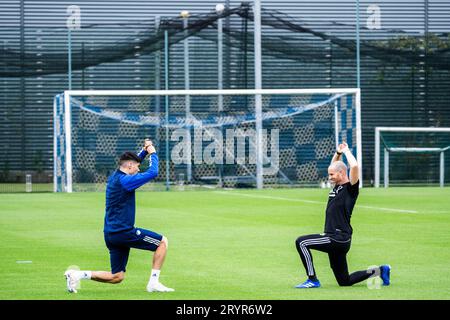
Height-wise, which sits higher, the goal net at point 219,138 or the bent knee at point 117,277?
A: the goal net at point 219,138

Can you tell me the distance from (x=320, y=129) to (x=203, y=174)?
471 centimetres

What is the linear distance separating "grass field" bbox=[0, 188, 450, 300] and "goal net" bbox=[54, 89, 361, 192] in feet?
24.7

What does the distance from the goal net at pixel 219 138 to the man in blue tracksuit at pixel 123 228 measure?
24.7 meters

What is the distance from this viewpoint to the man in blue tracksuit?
11.1m

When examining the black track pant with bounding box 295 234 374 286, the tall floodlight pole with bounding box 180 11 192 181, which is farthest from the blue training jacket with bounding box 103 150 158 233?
the tall floodlight pole with bounding box 180 11 192 181

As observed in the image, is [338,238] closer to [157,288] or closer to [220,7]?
[157,288]

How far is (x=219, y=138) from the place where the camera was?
122 feet

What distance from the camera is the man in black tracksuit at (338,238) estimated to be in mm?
11531

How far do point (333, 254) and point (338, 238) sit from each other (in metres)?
0.21

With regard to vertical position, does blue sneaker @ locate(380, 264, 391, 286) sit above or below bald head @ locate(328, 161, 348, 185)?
below

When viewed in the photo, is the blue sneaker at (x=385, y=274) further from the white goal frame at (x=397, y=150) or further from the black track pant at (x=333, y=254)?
the white goal frame at (x=397, y=150)

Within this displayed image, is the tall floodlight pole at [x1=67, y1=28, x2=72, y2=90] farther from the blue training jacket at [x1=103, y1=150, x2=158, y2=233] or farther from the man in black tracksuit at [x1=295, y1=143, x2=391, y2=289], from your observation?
the man in black tracksuit at [x1=295, y1=143, x2=391, y2=289]

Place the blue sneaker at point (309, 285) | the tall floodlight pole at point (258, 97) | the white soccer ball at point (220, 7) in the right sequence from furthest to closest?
the white soccer ball at point (220, 7) → the tall floodlight pole at point (258, 97) → the blue sneaker at point (309, 285)

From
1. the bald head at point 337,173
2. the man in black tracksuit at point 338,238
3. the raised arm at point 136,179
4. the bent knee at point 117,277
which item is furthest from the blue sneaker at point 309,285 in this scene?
the raised arm at point 136,179
